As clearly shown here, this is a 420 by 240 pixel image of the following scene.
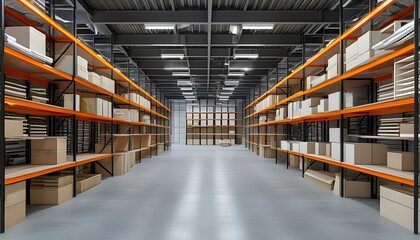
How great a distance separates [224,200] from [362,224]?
2268 mm

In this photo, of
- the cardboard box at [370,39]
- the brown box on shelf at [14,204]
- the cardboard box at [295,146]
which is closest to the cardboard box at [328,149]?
the cardboard box at [295,146]

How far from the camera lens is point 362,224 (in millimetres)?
3988

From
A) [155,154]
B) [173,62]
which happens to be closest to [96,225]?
[173,62]

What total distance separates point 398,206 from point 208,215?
103 inches

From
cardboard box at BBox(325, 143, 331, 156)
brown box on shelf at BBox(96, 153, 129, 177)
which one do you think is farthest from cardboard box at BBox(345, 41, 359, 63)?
brown box on shelf at BBox(96, 153, 129, 177)

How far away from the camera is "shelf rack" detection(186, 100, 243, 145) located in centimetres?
2750

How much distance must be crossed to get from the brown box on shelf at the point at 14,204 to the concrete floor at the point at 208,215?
12 cm

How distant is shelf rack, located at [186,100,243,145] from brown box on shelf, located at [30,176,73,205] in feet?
72.6

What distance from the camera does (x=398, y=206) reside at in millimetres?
3947

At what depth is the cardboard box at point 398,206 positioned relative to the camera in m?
3.73

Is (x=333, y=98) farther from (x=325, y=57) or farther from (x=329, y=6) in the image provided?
(x=329, y=6)

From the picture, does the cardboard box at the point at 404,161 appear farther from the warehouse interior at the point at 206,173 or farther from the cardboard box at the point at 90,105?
the cardboard box at the point at 90,105

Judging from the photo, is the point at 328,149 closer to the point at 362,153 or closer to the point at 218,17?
the point at 362,153

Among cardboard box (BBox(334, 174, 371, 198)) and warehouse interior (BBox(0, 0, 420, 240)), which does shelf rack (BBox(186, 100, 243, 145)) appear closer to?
warehouse interior (BBox(0, 0, 420, 240))
